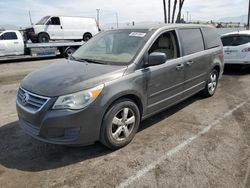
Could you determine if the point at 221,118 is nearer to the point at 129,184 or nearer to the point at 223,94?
the point at 223,94

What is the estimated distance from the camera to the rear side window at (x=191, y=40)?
4.62 metres

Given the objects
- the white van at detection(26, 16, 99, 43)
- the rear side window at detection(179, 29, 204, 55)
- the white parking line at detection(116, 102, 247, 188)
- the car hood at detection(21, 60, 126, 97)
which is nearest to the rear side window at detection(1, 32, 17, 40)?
the white van at detection(26, 16, 99, 43)

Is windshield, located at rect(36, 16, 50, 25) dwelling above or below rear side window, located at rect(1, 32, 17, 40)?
above

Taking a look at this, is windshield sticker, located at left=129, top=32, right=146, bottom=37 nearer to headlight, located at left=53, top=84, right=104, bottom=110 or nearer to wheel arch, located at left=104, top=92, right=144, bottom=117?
wheel arch, located at left=104, top=92, right=144, bottom=117

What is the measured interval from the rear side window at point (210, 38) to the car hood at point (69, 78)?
9.39 feet

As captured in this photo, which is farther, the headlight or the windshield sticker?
the windshield sticker

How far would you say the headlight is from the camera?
9.65 feet

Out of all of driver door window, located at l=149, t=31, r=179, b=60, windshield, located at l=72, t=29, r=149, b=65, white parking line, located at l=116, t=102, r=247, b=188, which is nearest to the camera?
white parking line, located at l=116, t=102, r=247, b=188

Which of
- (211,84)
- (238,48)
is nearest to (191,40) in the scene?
(211,84)

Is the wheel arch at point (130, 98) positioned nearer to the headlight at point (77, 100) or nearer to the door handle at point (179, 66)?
the headlight at point (77, 100)

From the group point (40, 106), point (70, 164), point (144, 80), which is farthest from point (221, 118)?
point (40, 106)

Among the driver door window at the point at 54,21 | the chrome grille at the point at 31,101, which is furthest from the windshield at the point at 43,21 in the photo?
the chrome grille at the point at 31,101

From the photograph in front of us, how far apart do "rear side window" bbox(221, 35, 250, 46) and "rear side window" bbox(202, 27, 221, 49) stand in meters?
2.87

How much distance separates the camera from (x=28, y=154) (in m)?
3.45
